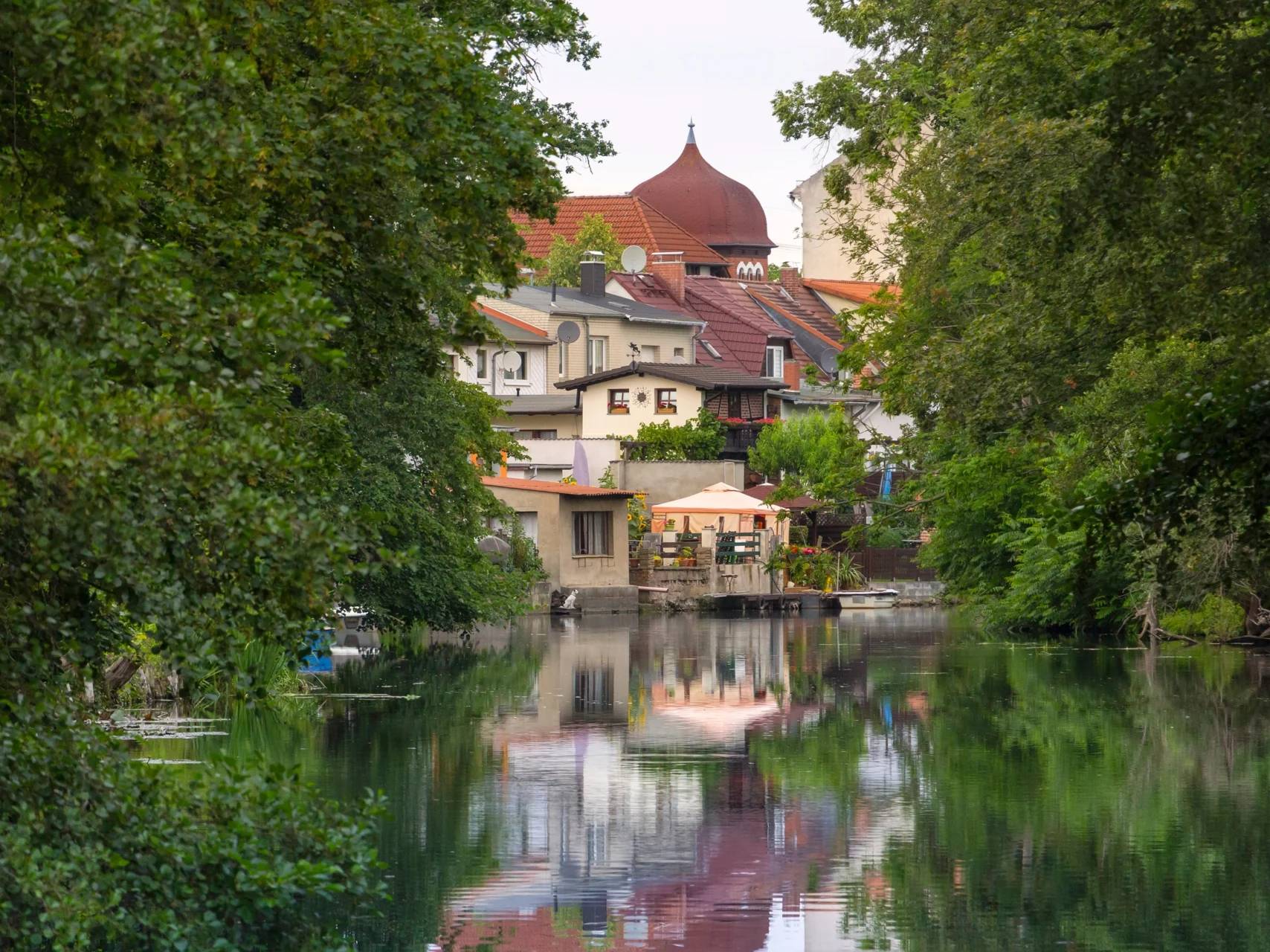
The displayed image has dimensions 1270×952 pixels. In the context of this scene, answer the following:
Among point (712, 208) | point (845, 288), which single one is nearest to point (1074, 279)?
point (845, 288)

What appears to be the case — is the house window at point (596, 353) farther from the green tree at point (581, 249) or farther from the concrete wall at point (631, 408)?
the green tree at point (581, 249)

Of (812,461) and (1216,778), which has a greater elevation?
(812,461)

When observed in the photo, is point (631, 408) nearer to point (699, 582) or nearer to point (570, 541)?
point (699, 582)

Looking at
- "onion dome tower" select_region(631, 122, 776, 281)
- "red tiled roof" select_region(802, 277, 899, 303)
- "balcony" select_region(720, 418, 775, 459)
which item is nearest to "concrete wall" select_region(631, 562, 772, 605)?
"balcony" select_region(720, 418, 775, 459)

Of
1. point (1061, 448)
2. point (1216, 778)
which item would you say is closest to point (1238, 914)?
point (1216, 778)

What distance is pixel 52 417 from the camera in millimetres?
6719

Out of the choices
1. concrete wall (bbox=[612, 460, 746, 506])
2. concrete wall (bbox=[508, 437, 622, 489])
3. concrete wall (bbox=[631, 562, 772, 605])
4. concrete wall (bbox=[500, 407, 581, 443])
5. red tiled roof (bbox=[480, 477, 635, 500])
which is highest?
concrete wall (bbox=[500, 407, 581, 443])

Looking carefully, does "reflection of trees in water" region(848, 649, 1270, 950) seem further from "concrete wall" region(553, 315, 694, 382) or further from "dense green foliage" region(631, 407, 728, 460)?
"concrete wall" region(553, 315, 694, 382)

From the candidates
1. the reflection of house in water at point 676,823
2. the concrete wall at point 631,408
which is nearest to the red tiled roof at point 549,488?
the concrete wall at point 631,408

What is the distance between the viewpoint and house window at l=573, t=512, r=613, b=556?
5828cm

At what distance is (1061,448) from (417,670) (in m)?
Answer: 11.6

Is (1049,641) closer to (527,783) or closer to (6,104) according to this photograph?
(527,783)

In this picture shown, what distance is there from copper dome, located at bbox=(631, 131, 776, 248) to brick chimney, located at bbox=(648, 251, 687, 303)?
1251 inches

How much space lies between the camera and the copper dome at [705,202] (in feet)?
402
